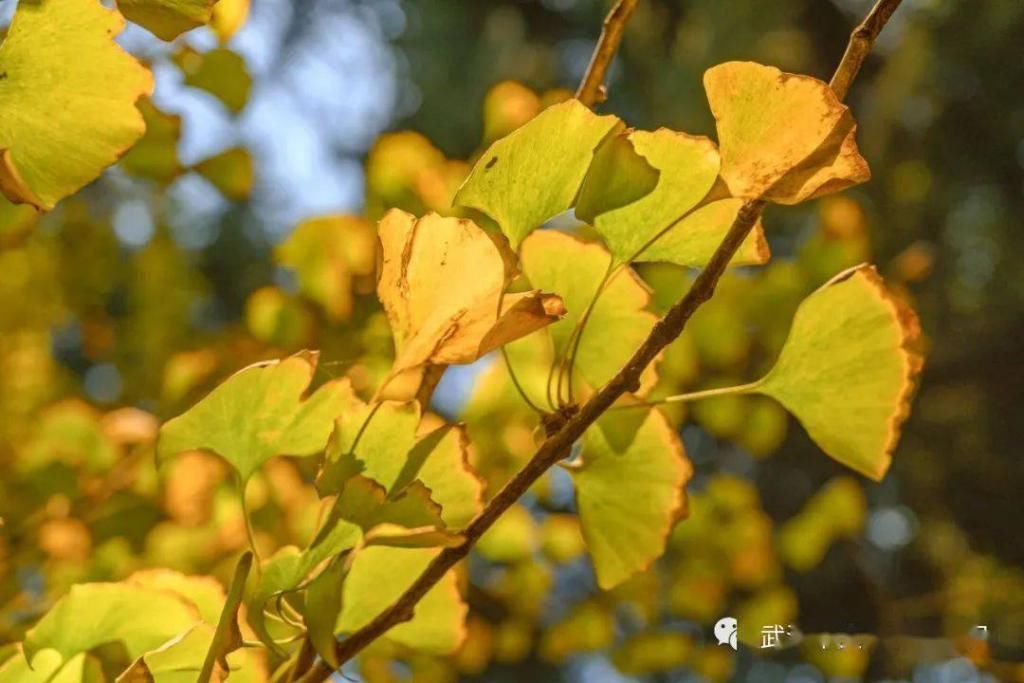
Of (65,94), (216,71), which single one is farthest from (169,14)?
(216,71)

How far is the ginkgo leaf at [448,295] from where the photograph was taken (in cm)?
11

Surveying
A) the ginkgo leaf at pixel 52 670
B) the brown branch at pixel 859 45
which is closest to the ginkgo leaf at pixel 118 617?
the ginkgo leaf at pixel 52 670

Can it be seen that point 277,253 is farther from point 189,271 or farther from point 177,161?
point 189,271

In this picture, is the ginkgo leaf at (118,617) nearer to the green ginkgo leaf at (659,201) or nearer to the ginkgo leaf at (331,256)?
the green ginkgo leaf at (659,201)

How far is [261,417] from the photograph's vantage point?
5.6 inches

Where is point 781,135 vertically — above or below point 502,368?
above

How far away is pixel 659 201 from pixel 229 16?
10cm

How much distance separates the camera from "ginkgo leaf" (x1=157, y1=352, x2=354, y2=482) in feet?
0.45

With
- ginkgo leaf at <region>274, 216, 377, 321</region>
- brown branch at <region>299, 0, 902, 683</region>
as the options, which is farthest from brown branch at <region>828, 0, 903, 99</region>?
ginkgo leaf at <region>274, 216, 377, 321</region>

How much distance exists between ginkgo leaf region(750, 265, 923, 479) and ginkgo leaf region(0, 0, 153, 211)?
89 millimetres

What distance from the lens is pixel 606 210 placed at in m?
0.12

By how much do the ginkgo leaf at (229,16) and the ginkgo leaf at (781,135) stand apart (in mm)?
109

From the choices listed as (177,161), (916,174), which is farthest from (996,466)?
(177,161)

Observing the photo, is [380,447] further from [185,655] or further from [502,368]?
[502,368]
